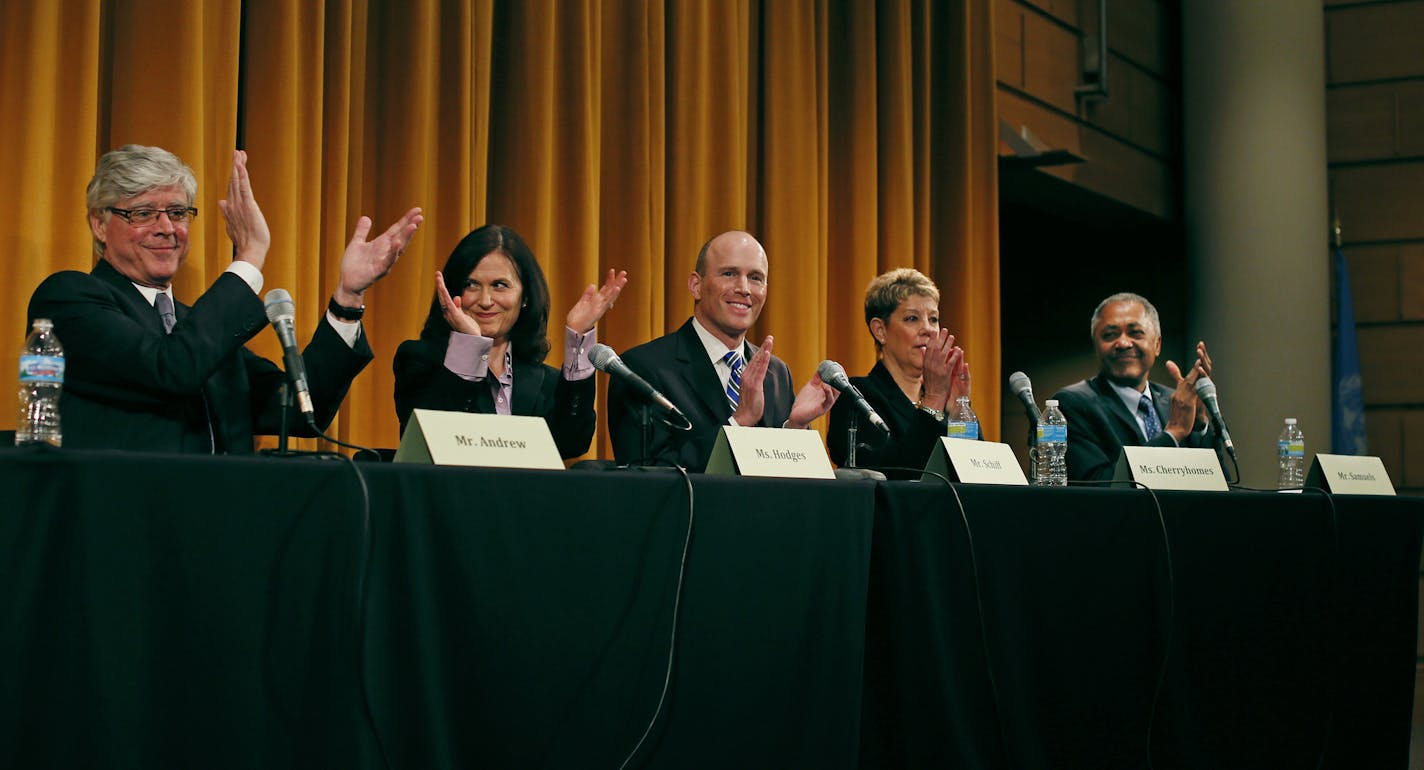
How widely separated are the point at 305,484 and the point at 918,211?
13.4 feet

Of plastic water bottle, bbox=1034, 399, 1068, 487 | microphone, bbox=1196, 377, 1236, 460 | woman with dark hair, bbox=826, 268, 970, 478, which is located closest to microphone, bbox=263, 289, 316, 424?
woman with dark hair, bbox=826, 268, 970, 478

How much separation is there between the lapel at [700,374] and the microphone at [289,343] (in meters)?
1.27

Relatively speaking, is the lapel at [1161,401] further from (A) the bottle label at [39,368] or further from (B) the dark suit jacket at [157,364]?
(A) the bottle label at [39,368]

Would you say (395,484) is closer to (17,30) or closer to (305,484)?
(305,484)

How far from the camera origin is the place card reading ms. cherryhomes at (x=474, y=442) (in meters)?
1.73

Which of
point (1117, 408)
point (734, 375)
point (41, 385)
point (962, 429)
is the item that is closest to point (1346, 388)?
point (1117, 408)

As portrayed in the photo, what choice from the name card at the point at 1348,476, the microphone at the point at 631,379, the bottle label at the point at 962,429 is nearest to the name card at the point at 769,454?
the microphone at the point at 631,379

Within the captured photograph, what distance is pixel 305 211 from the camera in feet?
10.8

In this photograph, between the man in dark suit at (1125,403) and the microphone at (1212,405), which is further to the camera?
the man in dark suit at (1125,403)

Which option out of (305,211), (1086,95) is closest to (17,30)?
(305,211)

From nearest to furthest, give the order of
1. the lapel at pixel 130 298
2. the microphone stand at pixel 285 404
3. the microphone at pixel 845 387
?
1. the microphone stand at pixel 285 404
2. the lapel at pixel 130 298
3. the microphone at pixel 845 387

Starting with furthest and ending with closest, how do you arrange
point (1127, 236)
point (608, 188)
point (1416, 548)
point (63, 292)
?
point (1127, 236), point (608, 188), point (1416, 548), point (63, 292)

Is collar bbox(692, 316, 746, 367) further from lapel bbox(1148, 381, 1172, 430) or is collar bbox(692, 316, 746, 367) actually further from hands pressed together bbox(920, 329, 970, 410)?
lapel bbox(1148, 381, 1172, 430)

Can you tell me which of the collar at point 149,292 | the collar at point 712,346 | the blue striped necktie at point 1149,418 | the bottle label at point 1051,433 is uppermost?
the collar at point 149,292
